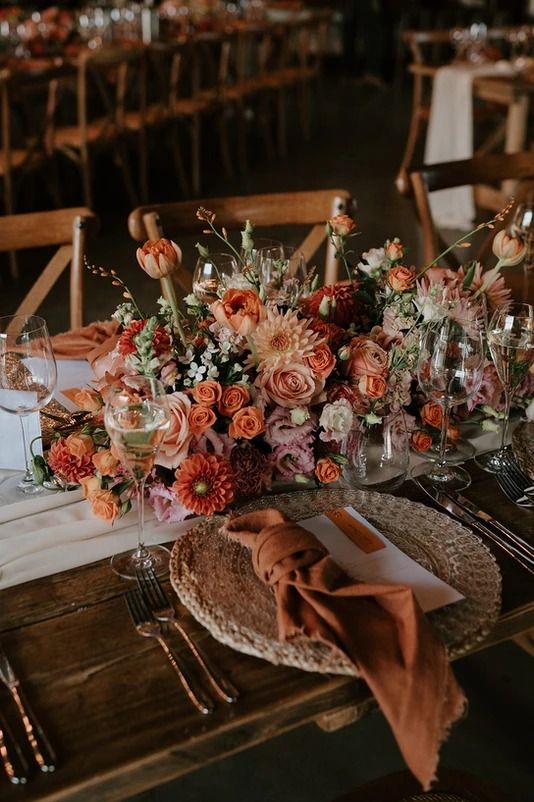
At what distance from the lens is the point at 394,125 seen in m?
8.20

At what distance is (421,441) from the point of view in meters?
1.37

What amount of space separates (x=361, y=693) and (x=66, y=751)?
0.30 m

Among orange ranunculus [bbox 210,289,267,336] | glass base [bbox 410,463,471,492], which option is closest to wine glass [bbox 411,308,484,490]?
glass base [bbox 410,463,471,492]

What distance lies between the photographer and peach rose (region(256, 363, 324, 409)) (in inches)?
48.0

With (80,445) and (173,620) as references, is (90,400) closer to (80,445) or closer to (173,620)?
(80,445)

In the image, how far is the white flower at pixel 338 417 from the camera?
47.4 inches

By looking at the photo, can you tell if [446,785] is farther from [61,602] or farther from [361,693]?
[61,602]

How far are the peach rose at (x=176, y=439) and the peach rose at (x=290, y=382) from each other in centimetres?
12

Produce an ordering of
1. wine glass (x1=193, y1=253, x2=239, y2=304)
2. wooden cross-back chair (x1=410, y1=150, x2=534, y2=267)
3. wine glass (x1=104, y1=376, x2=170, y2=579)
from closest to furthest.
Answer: wine glass (x1=104, y1=376, x2=170, y2=579)
wine glass (x1=193, y1=253, x2=239, y2=304)
wooden cross-back chair (x1=410, y1=150, x2=534, y2=267)

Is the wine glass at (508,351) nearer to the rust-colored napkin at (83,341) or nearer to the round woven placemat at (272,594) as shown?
the round woven placemat at (272,594)

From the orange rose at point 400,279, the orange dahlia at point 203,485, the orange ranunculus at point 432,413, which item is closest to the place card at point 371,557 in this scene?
the orange dahlia at point 203,485

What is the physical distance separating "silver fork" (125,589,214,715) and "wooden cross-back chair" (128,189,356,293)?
4.01 feet

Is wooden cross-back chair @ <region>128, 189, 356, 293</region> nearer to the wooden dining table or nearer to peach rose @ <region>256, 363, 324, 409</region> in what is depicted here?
peach rose @ <region>256, 363, 324, 409</region>

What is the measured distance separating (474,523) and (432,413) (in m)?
0.22
